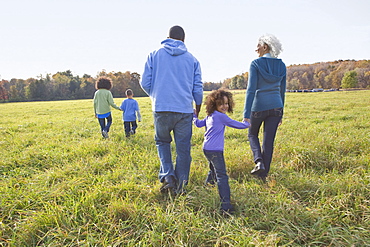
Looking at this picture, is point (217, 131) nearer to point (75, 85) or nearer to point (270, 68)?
point (270, 68)

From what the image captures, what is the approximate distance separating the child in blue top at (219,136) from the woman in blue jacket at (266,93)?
474 millimetres

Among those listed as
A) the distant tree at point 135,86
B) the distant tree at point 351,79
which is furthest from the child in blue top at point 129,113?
the distant tree at point 351,79

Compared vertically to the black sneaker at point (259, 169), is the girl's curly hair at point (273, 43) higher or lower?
higher

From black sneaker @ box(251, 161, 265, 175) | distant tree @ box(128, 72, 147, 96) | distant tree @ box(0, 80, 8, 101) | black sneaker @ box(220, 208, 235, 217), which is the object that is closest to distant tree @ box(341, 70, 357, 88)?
distant tree @ box(128, 72, 147, 96)

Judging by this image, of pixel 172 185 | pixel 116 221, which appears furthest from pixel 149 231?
pixel 172 185

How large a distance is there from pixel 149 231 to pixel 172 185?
828mm

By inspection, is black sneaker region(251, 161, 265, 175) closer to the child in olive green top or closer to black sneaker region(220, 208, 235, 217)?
black sneaker region(220, 208, 235, 217)

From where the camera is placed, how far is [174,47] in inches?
120

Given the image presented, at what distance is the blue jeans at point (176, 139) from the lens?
3.03m

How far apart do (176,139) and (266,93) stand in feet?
5.25

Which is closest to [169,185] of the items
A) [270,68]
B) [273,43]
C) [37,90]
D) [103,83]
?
[270,68]

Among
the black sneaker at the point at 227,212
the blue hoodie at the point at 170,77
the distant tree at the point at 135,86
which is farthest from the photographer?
the distant tree at the point at 135,86

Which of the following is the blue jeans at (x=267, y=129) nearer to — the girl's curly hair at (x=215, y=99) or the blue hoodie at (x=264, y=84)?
the blue hoodie at (x=264, y=84)

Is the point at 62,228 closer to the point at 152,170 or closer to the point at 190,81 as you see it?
the point at 152,170
